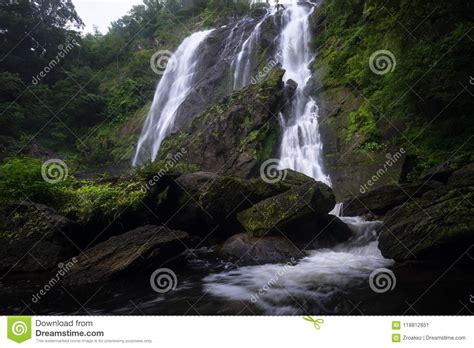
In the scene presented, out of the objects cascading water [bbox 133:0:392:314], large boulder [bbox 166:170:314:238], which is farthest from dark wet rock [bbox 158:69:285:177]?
large boulder [bbox 166:170:314:238]

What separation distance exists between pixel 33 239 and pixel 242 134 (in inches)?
375

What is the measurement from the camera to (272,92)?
15258 millimetres

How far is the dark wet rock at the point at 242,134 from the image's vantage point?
14.3 m

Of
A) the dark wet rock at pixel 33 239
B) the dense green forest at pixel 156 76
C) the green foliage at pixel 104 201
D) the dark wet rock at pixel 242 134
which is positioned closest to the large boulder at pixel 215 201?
the green foliage at pixel 104 201

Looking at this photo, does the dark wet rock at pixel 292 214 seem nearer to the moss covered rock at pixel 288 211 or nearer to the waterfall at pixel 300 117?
the moss covered rock at pixel 288 211

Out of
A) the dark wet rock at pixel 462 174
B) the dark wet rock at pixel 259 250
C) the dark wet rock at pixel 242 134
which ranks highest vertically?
the dark wet rock at pixel 242 134

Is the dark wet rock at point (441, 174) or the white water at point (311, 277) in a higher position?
the dark wet rock at point (441, 174)

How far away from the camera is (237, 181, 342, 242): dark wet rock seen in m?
8.02

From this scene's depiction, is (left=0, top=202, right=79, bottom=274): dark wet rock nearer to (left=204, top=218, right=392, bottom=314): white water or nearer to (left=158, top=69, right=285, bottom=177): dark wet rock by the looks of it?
(left=204, top=218, right=392, bottom=314): white water

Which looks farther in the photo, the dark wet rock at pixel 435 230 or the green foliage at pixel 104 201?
the green foliage at pixel 104 201

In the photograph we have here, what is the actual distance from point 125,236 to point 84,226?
132 centimetres

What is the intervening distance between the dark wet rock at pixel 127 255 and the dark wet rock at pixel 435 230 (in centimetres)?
450

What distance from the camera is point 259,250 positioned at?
301 inches

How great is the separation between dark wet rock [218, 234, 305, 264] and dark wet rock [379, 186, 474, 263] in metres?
2.00
